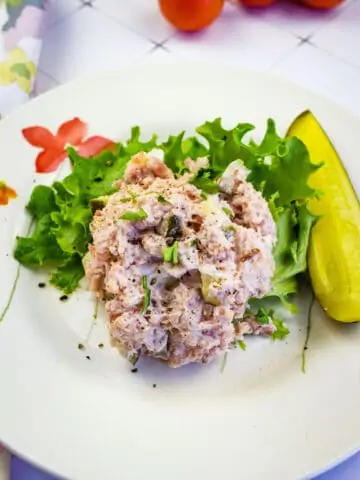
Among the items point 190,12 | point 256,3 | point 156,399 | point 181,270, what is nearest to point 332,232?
point 181,270

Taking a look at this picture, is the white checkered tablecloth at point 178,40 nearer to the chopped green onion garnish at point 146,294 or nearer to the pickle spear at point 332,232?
the pickle spear at point 332,232

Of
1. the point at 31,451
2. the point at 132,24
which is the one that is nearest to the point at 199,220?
the point at 31,451

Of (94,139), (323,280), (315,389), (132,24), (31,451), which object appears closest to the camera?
(31,451)

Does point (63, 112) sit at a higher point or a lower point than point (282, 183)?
higher

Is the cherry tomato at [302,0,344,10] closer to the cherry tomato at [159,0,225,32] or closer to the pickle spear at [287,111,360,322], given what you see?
the cherry tomato at [159,0,225,32]

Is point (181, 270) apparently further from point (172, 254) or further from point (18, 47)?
point (18, 47)

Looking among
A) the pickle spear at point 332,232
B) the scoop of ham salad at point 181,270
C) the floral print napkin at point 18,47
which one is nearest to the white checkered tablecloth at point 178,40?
the floral print napkin at point 18,47

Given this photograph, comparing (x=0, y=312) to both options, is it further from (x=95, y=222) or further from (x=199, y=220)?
(x=199, y=220)
